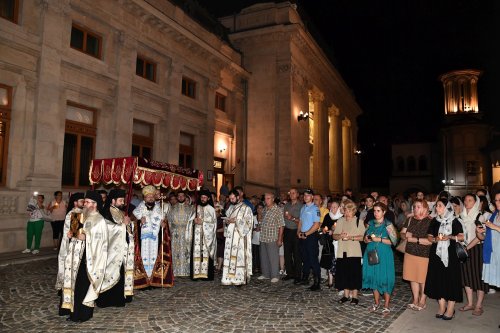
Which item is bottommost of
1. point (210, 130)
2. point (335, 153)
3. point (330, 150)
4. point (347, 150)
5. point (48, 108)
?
point (48, 108)

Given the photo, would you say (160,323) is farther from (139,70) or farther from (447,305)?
(139,70)

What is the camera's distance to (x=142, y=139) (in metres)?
16.2

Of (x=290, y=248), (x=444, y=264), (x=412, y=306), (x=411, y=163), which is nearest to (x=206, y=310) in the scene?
(x=290, y=248)

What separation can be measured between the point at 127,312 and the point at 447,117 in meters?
54.1

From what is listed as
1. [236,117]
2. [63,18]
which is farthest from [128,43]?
[236,117]

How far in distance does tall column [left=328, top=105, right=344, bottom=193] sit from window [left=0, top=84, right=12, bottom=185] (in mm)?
28260

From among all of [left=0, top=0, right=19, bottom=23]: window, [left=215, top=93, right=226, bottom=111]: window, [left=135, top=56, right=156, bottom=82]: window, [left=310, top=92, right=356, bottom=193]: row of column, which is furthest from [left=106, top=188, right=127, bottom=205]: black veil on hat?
[left=310, top=92, right=356, bottom=193]: row of column

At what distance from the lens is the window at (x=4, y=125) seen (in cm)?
1109

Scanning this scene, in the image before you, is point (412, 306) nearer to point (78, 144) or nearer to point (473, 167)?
A: point (78, 144)

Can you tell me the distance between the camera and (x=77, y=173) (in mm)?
13398

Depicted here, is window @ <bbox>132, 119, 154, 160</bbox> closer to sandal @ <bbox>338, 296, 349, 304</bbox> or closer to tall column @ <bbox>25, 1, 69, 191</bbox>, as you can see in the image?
tall column @ <bbox>25, 1, 69, 191</bbox>

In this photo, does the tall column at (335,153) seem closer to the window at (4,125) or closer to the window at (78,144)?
the window at (78,144)

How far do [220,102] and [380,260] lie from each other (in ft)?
57.7

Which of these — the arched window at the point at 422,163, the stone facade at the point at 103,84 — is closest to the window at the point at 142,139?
the stone facade at the point at 103,84
